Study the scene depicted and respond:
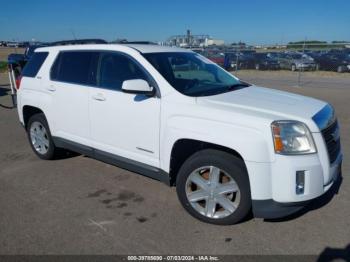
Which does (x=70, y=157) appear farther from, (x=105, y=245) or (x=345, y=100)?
(x=345, y=100)

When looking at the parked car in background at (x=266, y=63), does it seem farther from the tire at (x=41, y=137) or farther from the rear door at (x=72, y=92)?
the rear door at (x=72, y=92)

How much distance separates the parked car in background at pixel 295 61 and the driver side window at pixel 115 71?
2323 centimetres

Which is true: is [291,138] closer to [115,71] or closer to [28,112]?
[115,71]

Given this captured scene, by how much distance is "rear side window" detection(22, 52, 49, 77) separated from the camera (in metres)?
5.61

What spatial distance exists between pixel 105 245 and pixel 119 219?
0.52 meters

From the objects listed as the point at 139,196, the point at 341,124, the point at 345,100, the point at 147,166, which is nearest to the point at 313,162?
the point at 147,166

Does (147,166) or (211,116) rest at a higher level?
(211,116)

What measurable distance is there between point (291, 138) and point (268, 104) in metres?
0.59

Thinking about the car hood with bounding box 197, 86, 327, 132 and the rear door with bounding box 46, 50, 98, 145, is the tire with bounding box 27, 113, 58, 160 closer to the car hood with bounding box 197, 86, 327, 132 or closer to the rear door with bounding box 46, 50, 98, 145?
the rear door with bounding box 46, 50, 98, 145

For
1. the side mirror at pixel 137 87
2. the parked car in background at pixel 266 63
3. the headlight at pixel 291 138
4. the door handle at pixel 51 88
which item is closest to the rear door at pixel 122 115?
the side mirror at pixel 137 87

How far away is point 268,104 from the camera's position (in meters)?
3.75

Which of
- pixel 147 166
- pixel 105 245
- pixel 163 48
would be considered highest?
pixel 163 48

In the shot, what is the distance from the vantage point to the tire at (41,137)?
560 centimetres

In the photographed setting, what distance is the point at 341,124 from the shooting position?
8.16 m
